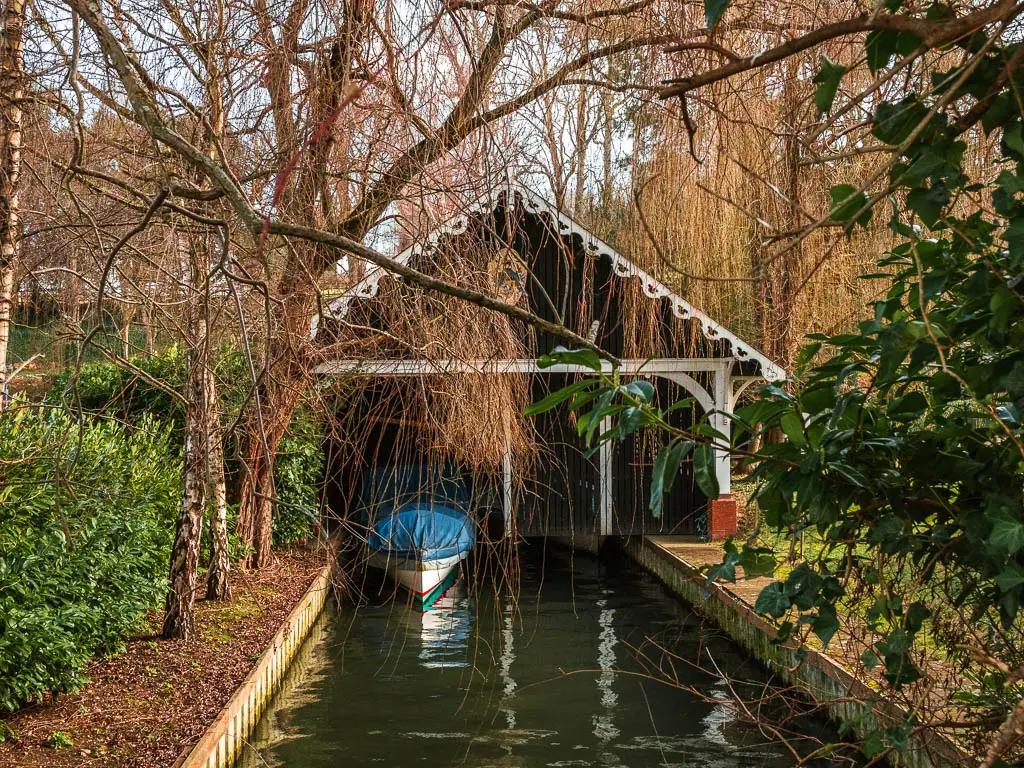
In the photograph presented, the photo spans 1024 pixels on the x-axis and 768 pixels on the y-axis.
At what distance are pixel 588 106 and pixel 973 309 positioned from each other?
2.45 m

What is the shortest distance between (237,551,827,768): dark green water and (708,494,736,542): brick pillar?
2.40 m

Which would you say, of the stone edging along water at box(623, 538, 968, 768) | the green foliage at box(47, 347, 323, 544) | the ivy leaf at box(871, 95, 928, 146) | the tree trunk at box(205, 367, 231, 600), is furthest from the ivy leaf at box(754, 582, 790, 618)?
the green foliage at box(47, 347, 323, 544)

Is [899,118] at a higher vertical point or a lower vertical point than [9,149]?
lower

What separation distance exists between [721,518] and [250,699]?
874cm

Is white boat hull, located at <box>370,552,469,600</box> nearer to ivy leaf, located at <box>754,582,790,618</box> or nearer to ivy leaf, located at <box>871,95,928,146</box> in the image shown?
ivy leaf, located at <box>754,582,790,618</box>

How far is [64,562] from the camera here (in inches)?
229

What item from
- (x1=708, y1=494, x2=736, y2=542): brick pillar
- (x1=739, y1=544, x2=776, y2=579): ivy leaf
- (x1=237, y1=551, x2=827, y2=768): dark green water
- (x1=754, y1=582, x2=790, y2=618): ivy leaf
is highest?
(x1=739, y1=544, x2=776, y2=579): ivy leaf

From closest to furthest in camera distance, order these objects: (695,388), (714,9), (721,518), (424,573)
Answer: (714,9), (424,573), (695,388), (721,518)

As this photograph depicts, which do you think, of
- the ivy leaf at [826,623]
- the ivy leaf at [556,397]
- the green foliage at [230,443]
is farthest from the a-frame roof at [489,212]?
the green foliage at [230,443]

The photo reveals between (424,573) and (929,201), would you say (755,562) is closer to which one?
(929,201)

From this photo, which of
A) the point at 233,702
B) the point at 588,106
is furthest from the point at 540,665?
the point at 588,106

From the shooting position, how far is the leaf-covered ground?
17.8 ft

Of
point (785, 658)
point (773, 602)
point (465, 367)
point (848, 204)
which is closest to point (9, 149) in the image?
point (465, 367)

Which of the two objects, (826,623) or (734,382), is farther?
(734,382)
